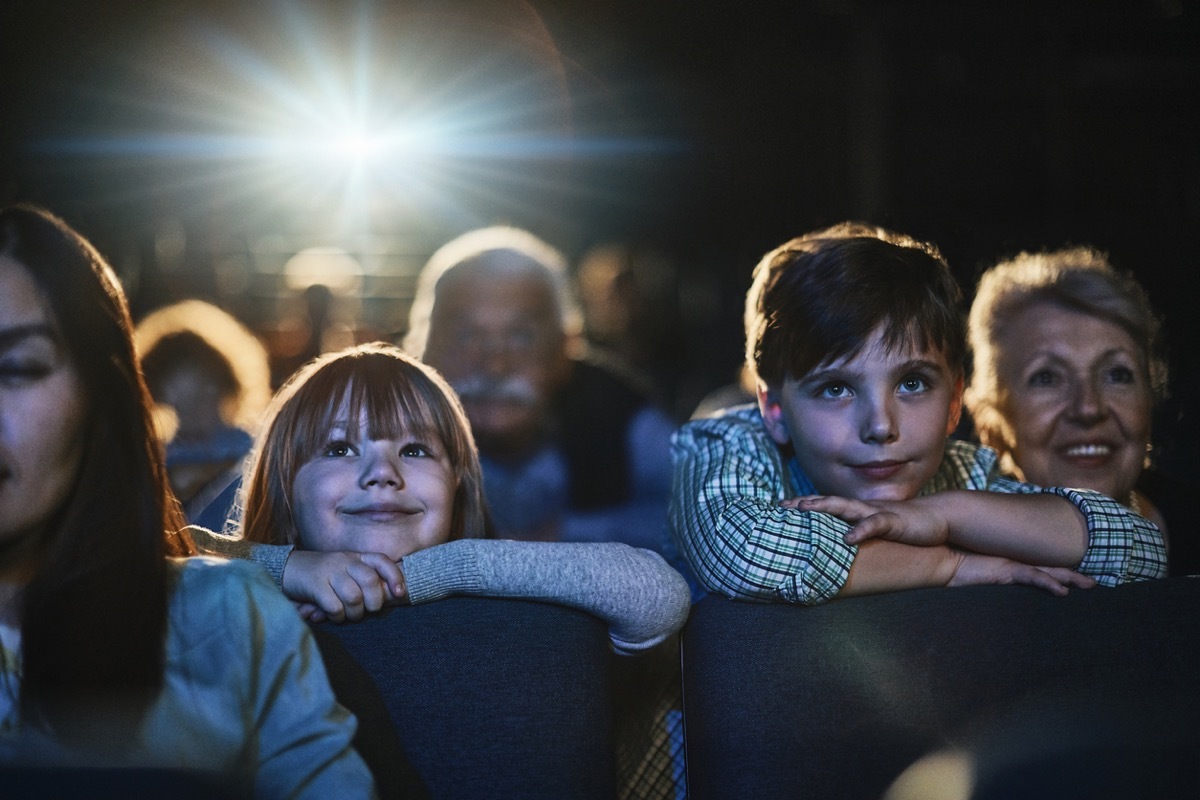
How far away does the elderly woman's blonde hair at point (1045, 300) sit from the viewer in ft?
5.72

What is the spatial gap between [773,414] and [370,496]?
24.5 inches

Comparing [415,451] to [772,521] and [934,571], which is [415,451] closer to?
[772,521]

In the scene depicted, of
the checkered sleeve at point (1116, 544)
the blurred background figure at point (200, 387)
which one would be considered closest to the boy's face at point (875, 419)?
the checkered sleeve at point (1116, 544)

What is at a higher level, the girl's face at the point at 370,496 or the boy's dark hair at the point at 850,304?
the boy's dark hair at the point at 850,304

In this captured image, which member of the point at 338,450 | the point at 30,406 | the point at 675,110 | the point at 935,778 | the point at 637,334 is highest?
the point at 675,110

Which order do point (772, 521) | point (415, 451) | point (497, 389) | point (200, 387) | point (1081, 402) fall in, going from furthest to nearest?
1. point (200, 387)
2. point (497, 389)
3. point (1081, 402)
4. point (415, 451)
5. point (772, 521)

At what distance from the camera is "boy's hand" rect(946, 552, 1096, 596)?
1.34 meters

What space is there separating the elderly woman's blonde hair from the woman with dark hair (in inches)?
51.1

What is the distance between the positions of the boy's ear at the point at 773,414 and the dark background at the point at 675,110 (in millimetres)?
3012

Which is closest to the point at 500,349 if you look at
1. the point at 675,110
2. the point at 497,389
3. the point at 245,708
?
the point at 497,389

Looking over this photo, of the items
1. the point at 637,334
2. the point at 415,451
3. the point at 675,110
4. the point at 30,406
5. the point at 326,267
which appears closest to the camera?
the point at 30,406

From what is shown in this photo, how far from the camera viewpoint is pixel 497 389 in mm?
2443

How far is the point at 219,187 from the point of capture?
819 centimetres

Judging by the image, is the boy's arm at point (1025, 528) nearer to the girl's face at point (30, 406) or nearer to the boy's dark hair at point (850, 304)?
the boy's dark hair at point (850, 304)
